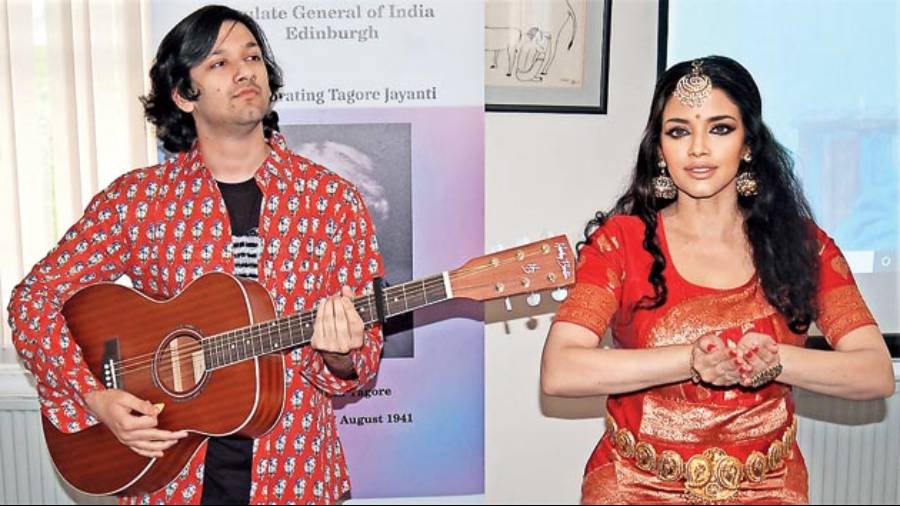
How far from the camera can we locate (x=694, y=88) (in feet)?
6.20

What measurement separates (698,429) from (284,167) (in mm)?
1094

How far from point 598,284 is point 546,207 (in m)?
0.99

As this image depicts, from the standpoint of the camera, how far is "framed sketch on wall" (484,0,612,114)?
9.07ft

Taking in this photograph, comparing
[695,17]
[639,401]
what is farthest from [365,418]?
[695,17]

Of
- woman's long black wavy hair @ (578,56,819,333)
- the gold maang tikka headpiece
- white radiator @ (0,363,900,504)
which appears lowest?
white radiator @ (0,363,900,504)

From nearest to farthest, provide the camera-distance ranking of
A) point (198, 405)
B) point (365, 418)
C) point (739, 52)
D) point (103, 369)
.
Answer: point (198, 405)
point (103, 369)
point (365, 418)
point (739, 52)

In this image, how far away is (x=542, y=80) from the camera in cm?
280

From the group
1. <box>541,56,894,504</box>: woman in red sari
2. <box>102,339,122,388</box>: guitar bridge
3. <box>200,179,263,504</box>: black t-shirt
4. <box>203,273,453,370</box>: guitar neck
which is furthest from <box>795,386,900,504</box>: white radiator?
<box>102,339,122,388</box>: guitar bridge

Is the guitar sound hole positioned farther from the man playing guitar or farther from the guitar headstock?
the guitar headstock

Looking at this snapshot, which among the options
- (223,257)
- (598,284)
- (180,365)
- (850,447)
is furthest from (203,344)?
(850,447)

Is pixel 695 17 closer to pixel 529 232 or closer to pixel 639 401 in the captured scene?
pixel 529 232

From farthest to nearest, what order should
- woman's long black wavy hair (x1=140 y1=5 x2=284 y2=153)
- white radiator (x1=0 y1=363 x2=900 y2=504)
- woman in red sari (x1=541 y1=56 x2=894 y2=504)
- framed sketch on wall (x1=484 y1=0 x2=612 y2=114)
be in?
white radiator (x1=0 y1=363 x2=900 y2=504)
framed sketch on wall (x1=484 y1=0 x2=612 y2=114)
woman's long black wavy hair (x1=140 y1=5 x2=284 y2=153)
woman in red sari (x1=541 y1=56 x2=894 y2=504)

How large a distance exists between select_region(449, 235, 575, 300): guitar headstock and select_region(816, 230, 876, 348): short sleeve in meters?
0.52

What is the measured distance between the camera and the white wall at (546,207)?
2.84 meters
